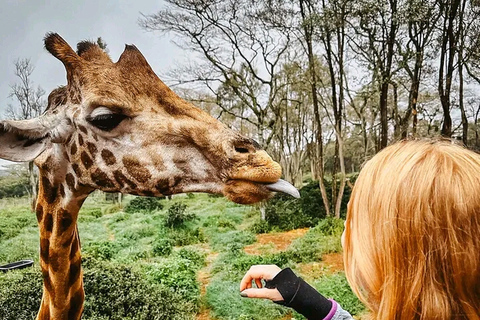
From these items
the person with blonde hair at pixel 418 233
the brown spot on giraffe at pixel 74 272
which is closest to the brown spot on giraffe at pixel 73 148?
the brown spot on giraffe at pixel 74 272

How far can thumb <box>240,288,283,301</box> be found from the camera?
1181 mm

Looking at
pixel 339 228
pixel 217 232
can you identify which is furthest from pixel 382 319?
pixel 217 232

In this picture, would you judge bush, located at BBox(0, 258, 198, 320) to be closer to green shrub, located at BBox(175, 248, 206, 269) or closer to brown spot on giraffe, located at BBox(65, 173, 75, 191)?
green shrub, located at BBox(175, 248, 206, 269)

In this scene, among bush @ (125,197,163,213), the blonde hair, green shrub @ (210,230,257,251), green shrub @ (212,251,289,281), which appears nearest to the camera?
the blonde hair

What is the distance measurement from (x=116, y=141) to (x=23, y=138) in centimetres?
34

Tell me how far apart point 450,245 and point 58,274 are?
5.04ft

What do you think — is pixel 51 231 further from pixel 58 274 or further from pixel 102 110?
pixel 102 110

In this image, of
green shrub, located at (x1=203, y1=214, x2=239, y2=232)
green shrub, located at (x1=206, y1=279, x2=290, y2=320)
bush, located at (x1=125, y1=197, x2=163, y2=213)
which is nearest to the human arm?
green shrub, located at (x1=206, y1=279, x2=290, y2=320)

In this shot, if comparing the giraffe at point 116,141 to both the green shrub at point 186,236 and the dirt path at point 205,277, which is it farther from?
the green shrub at point 186,236

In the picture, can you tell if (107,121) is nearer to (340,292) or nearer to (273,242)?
(340,292)

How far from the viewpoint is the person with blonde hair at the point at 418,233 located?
819 mm

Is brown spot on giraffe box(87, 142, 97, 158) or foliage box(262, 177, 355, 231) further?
foliage box(262, 177, 355, 231)

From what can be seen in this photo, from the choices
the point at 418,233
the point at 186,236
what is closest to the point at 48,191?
the point at 418,233

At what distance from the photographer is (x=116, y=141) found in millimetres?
1475
